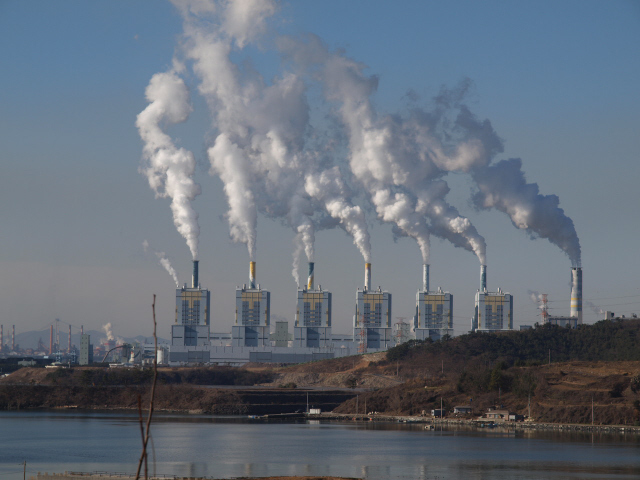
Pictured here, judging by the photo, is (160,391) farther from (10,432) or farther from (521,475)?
(521,475)

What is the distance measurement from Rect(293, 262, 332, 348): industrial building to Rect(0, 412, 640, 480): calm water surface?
2138 inches

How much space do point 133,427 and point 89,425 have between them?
15.7 ft

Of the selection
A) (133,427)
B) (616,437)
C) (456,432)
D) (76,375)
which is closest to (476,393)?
(456,432)

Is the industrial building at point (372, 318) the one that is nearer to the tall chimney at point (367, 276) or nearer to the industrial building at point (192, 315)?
the tall chimney at point (367, 276)

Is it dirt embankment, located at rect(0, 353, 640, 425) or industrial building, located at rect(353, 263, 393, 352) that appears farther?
industrial building, located at rect(353, 263, 393, 352)

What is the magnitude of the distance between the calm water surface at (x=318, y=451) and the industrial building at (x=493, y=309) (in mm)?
52150

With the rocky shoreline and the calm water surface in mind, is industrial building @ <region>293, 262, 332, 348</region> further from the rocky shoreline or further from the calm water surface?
the calm water surface

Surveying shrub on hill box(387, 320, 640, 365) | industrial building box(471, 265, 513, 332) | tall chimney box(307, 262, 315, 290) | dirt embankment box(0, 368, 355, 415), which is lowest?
dirt embankment box(0, 368, 355, 415)

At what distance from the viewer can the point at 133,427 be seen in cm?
7788

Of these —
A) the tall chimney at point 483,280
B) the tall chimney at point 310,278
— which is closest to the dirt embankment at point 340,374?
the tall chimney at point 310,278

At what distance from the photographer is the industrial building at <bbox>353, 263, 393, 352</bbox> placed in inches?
5384

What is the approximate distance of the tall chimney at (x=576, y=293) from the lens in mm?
115812

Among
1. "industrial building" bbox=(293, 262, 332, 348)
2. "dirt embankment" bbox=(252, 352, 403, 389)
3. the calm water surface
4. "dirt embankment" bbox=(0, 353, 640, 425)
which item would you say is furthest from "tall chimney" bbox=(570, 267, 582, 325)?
the calm water surface

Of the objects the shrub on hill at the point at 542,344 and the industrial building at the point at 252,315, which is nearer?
the shrub on hill at the point at 542,344
